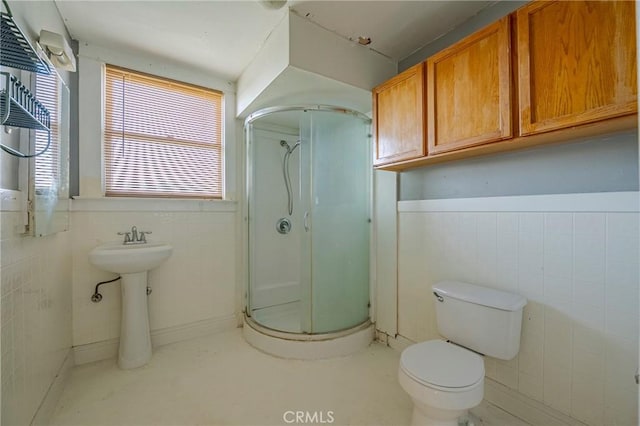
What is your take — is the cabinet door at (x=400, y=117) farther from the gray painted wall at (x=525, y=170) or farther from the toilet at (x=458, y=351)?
the toilet at (x=458, y=351)

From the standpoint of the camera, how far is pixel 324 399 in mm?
1595

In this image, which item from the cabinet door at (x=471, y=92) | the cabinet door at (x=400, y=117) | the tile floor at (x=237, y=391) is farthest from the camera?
the cabinet door at (x=400, y=117)

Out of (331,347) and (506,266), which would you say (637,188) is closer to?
(506,266)

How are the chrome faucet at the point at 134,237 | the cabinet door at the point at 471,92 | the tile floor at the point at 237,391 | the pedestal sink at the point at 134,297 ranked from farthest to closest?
1. the chrome faucet at the point at 134,237
2. the pedestal sink at the point at 134,297
3. the tile floor at the point at 237,391
4. the cabinet door at the point at 471,92

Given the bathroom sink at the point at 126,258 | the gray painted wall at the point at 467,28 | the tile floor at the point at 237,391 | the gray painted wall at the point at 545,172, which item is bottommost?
the tile floor at the point at 237,391

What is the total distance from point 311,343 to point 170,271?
4.24 feet

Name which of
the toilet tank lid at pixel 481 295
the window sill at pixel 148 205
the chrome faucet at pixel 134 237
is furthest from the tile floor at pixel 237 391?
the window sill at pixel 148 205

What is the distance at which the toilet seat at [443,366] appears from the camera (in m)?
1.16

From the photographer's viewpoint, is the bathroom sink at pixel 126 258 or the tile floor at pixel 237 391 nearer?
the tile floor at pixel 237 391

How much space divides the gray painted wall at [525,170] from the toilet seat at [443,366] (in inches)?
35.7

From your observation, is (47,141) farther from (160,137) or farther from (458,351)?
(458,351)

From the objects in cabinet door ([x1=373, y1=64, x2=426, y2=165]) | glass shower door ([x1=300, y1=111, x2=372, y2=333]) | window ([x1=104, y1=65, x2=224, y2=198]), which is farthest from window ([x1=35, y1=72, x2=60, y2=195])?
cabinet door ([x1=373, y1=64, x2=426, y2=165])

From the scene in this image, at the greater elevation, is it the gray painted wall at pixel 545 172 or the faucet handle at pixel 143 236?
the gray painted wall at pixel 545 172

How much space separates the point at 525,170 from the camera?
150 cm
